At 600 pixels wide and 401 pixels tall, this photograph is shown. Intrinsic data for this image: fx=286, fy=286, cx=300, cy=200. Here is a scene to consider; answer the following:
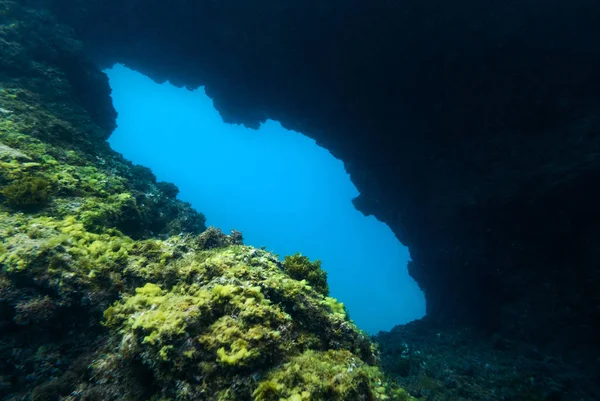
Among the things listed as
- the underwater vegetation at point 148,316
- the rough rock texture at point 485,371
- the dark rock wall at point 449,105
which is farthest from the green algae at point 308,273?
the dark rock wall at point 449,105

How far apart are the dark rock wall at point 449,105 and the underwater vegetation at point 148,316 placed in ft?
51.0

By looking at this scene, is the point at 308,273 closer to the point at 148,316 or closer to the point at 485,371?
the point at 148,316

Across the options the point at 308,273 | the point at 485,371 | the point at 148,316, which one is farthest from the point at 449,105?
the point at 148,316

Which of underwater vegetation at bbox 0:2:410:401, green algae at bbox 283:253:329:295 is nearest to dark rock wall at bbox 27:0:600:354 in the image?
green algae at bbox 283:253:329:295

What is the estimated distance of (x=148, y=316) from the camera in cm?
441

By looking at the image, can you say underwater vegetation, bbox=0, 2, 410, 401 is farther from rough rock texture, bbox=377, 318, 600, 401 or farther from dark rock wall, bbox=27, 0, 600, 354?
dark rock wall, bbox=27, 0, 600, 354

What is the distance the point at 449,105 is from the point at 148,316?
856 inches

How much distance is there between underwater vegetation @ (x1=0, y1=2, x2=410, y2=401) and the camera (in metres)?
3.81

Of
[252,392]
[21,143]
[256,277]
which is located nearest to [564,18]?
[256,277]

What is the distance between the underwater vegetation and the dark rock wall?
612 inches

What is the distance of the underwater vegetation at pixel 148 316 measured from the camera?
3.81 meters

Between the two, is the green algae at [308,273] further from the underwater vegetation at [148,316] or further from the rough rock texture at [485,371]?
the rough rock texture at [485,371]

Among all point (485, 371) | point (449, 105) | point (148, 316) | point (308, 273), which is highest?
point (449, 105)

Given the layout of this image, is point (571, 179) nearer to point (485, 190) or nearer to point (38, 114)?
point (485, 190)
